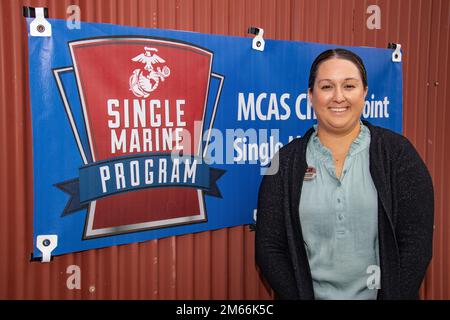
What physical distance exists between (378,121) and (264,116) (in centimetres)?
81

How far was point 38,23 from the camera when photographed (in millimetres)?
1715

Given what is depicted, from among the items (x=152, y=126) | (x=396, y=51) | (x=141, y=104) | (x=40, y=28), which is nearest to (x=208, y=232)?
(x=152, y=126)

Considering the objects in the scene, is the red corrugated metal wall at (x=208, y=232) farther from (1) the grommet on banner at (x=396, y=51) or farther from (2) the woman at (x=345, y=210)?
(2) the woman at (x=345, y=210)

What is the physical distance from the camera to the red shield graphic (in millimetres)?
1839

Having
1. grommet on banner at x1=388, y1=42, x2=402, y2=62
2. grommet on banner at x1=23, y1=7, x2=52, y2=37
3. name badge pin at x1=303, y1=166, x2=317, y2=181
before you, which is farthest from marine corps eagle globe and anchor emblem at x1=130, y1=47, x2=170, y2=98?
grommet on banner at x1=388, y1=42, x2=402, y2=62

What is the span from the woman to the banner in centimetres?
52

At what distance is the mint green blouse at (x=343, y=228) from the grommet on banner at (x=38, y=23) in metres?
1.17

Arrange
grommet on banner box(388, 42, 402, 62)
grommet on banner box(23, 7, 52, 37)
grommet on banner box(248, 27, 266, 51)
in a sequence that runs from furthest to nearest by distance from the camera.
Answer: grommet on banner box(388, 42, 402, 62) < grommet on banner box(248, 27, 266, 51) < grommet on banner box(23, 7, 52, 37)

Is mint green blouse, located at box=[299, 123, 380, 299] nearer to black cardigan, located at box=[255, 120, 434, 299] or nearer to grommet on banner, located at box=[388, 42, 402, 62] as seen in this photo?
black cardigan, located at box=[255, 120, 434, 299]

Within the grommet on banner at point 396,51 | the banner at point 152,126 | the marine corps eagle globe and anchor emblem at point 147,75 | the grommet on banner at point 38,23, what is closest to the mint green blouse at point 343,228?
the banner at point 152,126

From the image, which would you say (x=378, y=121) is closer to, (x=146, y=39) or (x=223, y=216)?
(x=223, y=216)

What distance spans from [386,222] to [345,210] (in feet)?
0.49

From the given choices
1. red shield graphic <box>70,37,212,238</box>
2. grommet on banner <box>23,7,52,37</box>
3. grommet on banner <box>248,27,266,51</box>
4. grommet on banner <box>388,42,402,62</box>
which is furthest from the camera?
grommet on banner <box>388,42,402,62</box>

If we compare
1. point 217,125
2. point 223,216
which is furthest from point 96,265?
point 217,125
